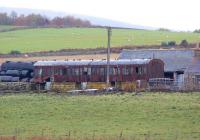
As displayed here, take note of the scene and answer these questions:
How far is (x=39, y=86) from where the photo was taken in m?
56.9

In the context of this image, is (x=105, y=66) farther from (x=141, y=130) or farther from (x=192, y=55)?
(x=141, y=130)

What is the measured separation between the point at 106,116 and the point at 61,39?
68.8m

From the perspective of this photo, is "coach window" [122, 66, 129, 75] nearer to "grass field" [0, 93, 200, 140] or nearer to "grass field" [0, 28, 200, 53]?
"grass field" [0, 93, 200, 140]

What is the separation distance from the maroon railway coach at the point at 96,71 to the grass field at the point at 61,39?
1166 inches

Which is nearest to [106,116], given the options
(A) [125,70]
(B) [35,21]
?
(A) [125,70]

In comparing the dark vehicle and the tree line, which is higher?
the tree line

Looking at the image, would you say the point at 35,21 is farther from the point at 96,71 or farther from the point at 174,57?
the point at 96,71

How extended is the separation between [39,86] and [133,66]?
28.0ft

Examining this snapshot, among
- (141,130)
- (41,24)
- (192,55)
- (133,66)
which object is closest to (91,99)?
(141,130)

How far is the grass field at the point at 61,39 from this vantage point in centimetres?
9400

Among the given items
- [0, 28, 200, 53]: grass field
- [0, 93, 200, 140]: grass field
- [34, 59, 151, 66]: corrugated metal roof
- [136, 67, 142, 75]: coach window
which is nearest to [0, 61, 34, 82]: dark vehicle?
[34, 59, 151, 66]: corrugated metal roof

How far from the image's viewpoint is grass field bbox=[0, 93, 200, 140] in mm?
29231

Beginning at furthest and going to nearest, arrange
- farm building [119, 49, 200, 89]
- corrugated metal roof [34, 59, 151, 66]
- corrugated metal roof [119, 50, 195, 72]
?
1. corrugated metal roof [119, 50, 195, 72]
2. farm building [119, 49, 200, 89]
3. corrugated metal roof [34, 59, 151, 66]

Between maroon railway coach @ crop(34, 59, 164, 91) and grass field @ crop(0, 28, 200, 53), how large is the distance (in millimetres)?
29606
